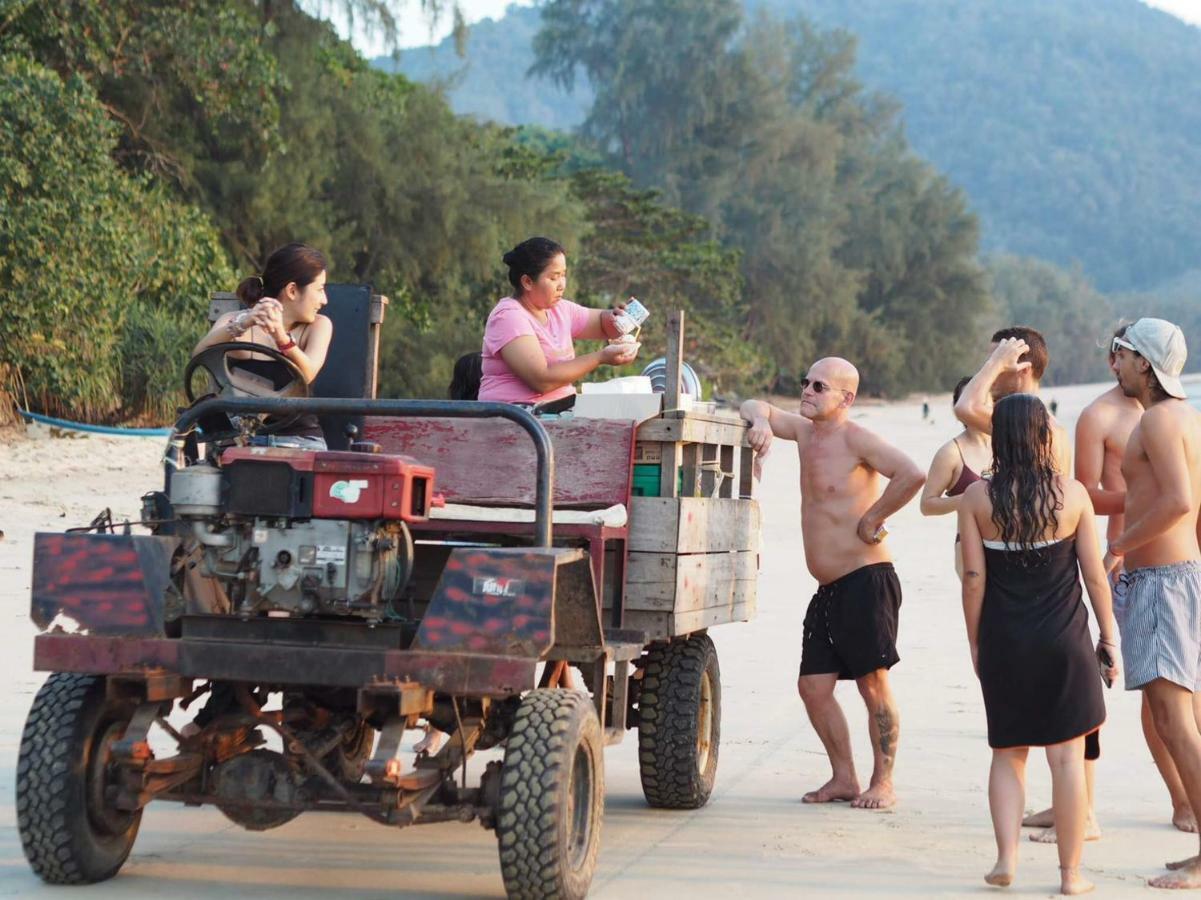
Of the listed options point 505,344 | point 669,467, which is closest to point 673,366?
point 669,467

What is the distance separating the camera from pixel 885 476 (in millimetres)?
7301

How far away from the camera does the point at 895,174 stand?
8412 centimetres

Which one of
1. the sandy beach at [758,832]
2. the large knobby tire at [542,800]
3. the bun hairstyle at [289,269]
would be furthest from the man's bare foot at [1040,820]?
the bun hairstyle at [289,269]

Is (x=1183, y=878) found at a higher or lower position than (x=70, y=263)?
lower

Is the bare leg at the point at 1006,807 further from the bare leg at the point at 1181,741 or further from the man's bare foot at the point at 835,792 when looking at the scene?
the man's bare foot at the point at 835,792

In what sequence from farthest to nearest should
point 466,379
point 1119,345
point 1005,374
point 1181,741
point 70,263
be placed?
1. point 70,263
2. point 466,379
3. point 1005,374
4. point 1119,345
5. point 1181,741

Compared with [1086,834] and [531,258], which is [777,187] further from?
[1086,834]

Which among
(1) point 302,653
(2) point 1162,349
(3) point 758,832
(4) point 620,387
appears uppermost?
(2) point 1162,349

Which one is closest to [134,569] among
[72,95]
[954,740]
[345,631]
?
[345,631]

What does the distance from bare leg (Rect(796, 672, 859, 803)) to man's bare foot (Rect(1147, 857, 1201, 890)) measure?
154 centimetres

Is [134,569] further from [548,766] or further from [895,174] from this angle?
[895,174]

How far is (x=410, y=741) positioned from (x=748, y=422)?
2293mm

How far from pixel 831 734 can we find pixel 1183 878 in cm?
174

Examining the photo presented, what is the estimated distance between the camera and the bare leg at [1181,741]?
19.6 ft
